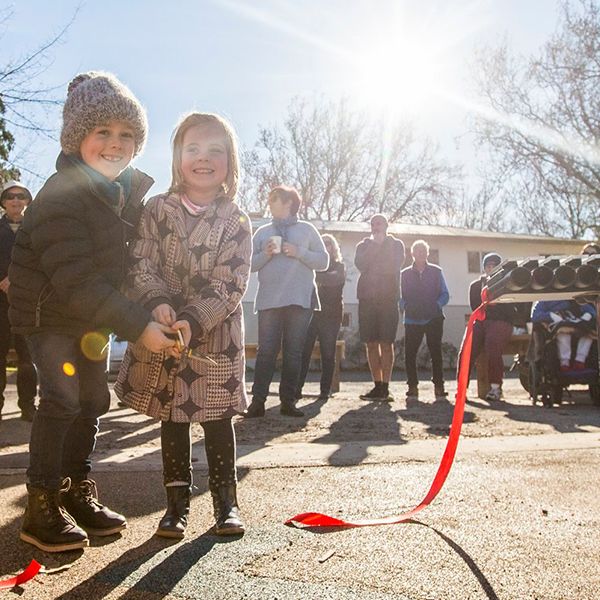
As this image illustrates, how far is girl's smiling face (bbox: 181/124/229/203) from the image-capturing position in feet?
9.42

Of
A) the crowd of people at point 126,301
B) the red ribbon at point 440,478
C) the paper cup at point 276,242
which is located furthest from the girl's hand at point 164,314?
the paper cup at point 276,242

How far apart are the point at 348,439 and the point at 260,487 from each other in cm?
175

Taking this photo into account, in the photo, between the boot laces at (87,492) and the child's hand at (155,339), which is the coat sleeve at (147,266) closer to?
the child's hand at (155,339)

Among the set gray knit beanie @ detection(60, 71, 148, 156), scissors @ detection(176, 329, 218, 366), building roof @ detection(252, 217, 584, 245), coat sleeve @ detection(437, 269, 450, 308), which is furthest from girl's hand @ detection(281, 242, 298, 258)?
building roof @ detection(252, 217, 584, 245)

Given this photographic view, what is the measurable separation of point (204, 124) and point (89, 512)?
1.54 m

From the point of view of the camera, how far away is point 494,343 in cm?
880

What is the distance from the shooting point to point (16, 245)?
103 inches

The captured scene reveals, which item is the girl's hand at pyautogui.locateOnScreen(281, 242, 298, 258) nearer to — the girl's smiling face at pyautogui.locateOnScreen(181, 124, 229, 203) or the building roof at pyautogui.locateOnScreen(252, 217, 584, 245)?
the girl's smiling face at pyautogui.locateOnScreen(181, 124, 229, 203)

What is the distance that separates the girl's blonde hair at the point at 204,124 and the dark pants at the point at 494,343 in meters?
6.31

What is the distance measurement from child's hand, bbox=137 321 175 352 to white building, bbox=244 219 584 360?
2502 cm

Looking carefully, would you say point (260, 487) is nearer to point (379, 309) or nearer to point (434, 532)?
point (434, 532)

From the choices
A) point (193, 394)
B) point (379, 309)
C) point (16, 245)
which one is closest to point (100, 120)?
point (16, 245)

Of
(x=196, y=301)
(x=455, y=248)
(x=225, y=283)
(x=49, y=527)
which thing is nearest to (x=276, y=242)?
(x=225, y=283)

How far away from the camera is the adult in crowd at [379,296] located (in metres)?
7.91
